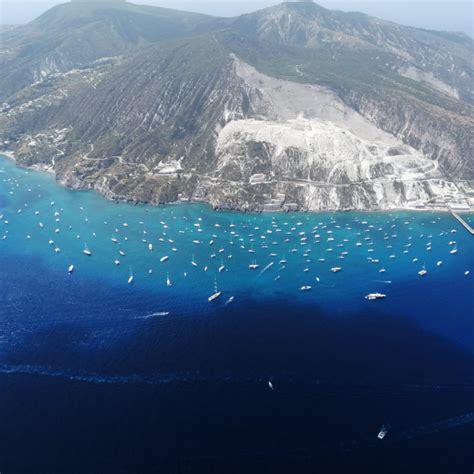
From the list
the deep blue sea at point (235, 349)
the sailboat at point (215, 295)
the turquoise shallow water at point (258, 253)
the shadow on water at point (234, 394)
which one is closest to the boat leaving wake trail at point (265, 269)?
the turquoise shallow water at point (258, 253)

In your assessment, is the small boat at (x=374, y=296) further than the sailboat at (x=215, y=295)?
Yes

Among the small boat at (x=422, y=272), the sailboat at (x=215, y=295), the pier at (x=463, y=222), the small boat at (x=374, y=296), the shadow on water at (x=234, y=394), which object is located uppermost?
the pier at (x=463, y=222)

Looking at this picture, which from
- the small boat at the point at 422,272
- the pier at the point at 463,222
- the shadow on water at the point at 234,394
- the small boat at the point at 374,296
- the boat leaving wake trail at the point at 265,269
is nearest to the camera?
the shadow on water at the point at 234,394

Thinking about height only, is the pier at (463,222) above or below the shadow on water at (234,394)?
above

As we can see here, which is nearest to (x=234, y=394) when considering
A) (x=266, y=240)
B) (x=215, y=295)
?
(x=215, y=295)

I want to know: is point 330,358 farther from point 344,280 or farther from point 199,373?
point 344,280

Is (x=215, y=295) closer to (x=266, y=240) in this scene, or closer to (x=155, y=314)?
(x=155, y=314)

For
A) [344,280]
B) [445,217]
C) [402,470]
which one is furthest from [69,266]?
[445,217]

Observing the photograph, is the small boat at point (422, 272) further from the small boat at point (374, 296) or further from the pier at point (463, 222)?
the pier at point (463, 222)

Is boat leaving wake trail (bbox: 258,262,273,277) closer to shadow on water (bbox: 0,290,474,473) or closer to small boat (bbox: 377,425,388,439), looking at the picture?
shadow on water (bbox: 0,290,474,473)
